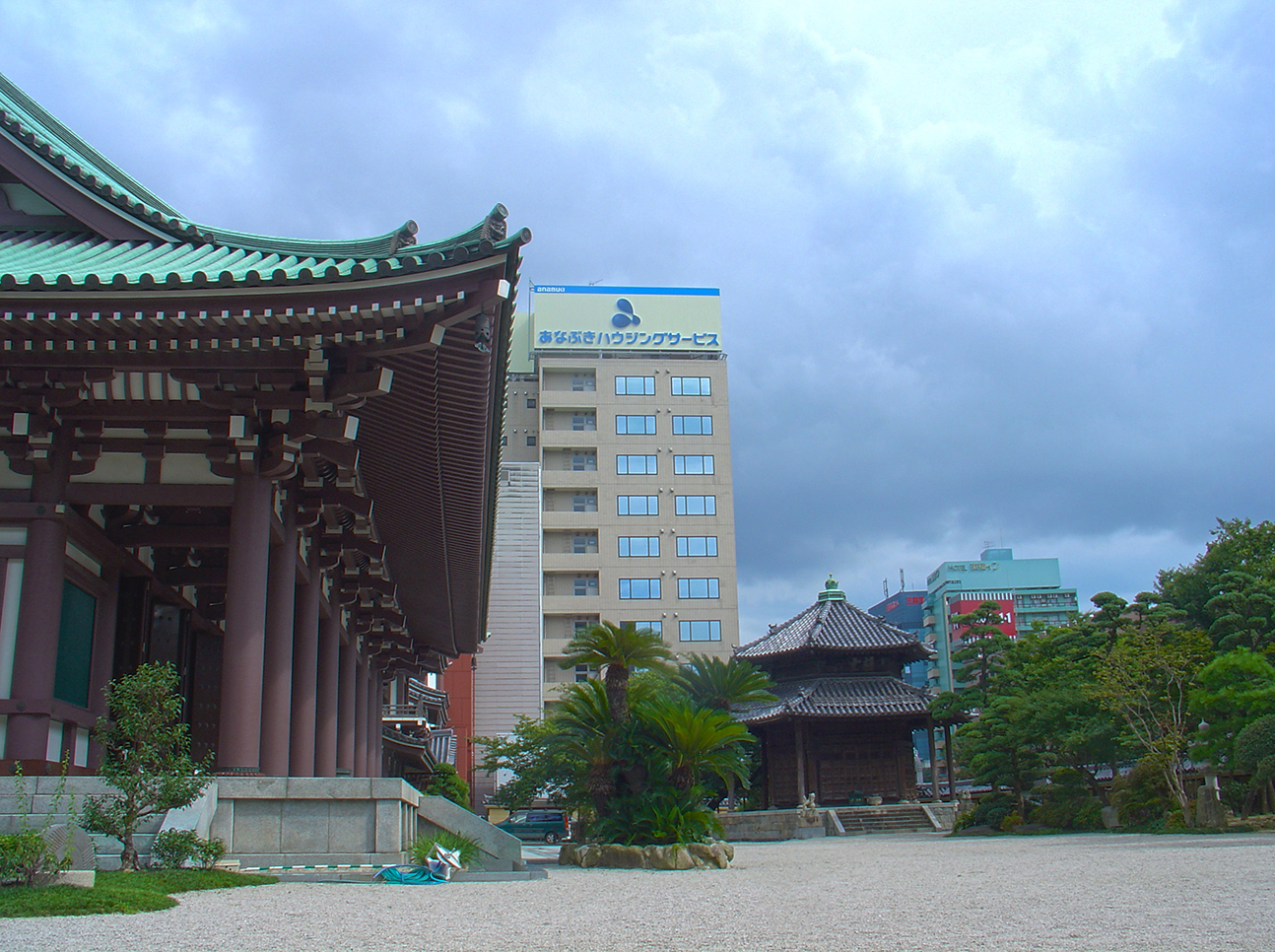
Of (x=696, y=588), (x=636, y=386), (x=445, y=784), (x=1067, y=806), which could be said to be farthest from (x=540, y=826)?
(x=636, y=386)

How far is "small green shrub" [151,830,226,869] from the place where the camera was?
9.42 meters

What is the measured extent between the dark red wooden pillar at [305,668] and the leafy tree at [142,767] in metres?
5.77

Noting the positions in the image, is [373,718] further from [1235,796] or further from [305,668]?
[1235,796]

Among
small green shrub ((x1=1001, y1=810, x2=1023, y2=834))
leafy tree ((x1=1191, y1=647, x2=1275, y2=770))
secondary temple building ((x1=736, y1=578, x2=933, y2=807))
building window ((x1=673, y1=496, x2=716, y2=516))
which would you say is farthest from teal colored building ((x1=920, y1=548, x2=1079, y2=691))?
leafy tree ((x1=1191, y1=647, x2=1275, y2=770))

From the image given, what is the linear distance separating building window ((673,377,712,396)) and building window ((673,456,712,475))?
15.2 feet

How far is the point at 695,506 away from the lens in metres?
70.2

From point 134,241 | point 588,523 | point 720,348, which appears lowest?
point 134,241

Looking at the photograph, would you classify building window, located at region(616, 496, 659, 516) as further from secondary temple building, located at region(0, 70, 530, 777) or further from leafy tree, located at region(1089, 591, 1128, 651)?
secondary temple building, located at region(0, 70, 530, 777)

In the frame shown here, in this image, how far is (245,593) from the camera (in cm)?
1091

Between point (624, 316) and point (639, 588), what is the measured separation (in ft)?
63.4

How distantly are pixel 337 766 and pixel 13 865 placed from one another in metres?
14.6

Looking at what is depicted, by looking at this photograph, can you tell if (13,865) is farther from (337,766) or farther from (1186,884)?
(337,766)

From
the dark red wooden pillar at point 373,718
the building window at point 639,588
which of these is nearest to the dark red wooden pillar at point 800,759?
the dark red wooden pillar at point 373,718

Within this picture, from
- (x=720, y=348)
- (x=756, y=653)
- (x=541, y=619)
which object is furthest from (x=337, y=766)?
(x=720, y=348)
